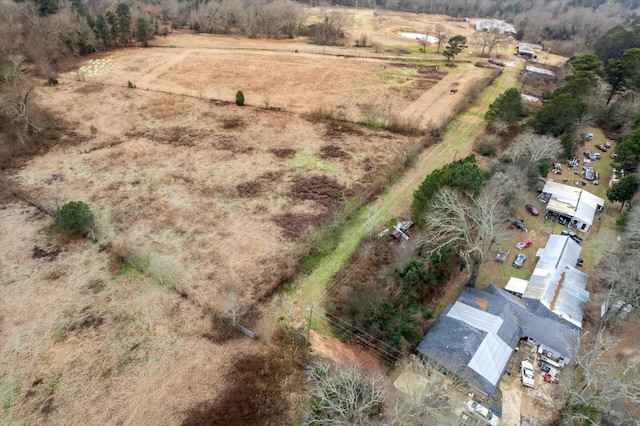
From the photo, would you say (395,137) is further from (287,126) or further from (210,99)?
(210,99)

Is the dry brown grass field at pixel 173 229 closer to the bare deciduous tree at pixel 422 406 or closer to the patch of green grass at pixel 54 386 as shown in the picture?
the patch of green grass at pixel 54 386

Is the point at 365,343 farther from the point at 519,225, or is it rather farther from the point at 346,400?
the point at 519,225

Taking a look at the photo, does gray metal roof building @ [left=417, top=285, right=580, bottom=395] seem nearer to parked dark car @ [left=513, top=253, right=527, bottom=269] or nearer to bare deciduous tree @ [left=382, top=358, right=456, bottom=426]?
bare deciduous tree @ [left=382, top=358, right=456, bottom=426]

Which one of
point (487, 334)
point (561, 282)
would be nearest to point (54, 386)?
point (487, 334)

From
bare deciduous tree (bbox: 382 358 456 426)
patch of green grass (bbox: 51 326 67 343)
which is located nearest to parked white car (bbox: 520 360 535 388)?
bare deciduous tree (bbox: 382 358 456 426)

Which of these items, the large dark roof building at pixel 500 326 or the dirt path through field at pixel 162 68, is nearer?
the large dark roof building at pixel 500 326

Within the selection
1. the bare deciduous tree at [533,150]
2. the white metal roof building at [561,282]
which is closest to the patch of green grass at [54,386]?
the white metal roof building at [561,282]
